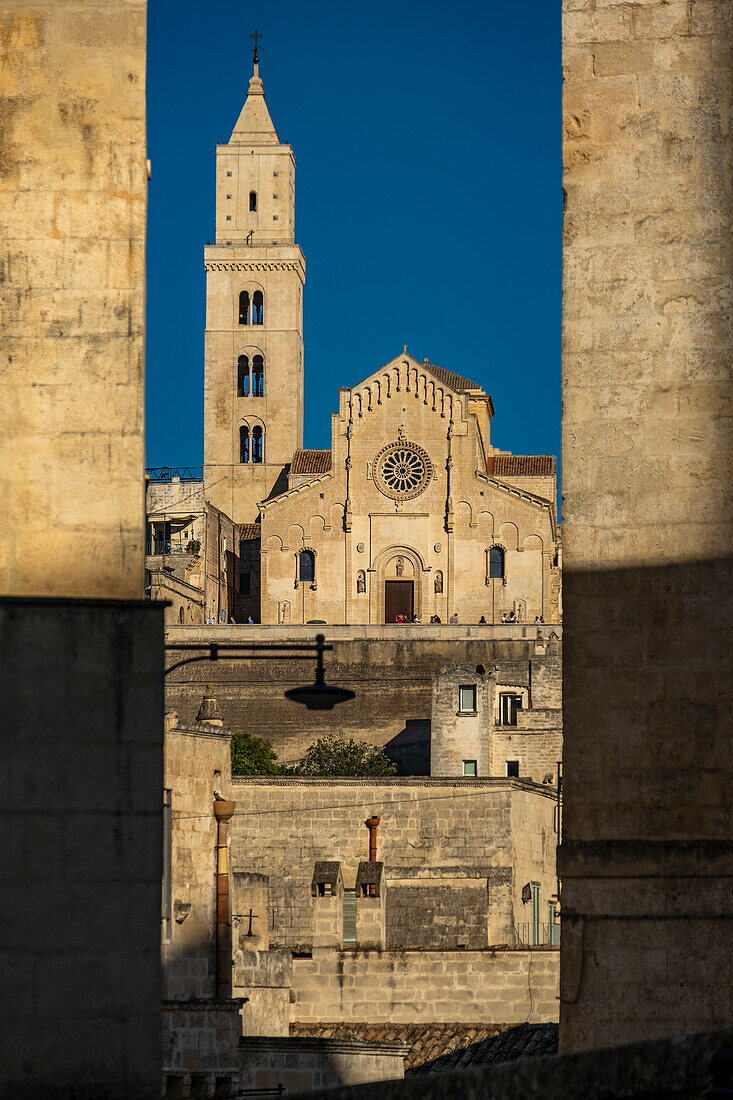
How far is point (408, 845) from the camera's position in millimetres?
43312

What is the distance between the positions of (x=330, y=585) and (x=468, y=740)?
2391cm

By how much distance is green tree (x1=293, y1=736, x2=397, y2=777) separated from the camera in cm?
5538

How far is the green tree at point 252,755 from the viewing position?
2117 inches

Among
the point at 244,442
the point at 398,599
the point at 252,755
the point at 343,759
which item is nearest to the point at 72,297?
the point at 343,759

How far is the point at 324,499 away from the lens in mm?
79000

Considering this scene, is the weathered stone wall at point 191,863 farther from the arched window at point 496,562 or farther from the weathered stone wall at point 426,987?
the arched window at point 496,562

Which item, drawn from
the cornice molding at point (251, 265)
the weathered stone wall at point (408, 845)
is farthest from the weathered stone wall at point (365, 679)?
the cornice molding at point (251, 265)

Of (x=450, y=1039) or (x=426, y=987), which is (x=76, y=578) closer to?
(x=450, y=1039)

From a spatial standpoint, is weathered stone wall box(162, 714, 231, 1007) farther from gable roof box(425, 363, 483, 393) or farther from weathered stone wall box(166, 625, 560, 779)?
gable roof box(425, 363, 483, 393)

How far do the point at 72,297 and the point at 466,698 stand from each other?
46.6 meters

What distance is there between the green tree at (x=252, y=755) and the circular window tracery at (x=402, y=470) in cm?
2233

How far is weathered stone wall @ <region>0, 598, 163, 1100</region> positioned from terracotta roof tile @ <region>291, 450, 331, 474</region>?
7541 cm

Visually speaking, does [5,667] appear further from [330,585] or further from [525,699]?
[330,585]

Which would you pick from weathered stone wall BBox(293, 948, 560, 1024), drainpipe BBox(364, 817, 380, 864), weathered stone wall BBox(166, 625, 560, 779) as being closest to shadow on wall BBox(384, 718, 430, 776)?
weathered stone wall BBox(166, 625, 560, 779)
